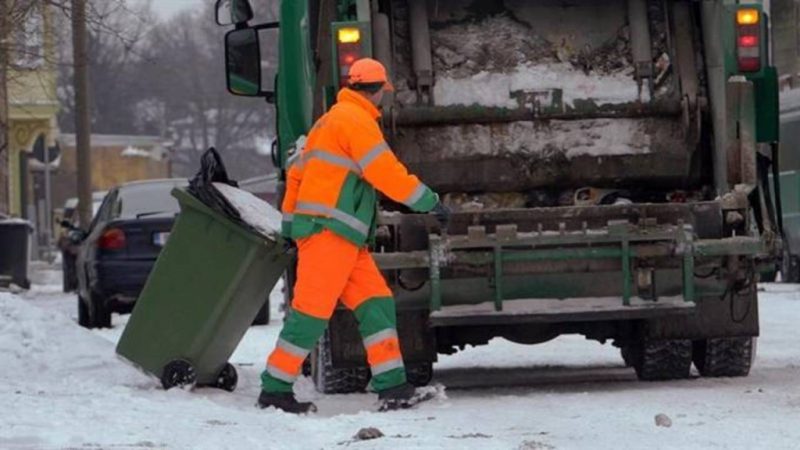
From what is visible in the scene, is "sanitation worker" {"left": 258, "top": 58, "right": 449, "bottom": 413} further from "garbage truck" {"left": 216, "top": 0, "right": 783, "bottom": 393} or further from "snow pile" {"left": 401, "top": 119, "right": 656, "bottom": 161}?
"snow pile" {"left": 401, "top": 119, "right": 656, "bottom": 161}

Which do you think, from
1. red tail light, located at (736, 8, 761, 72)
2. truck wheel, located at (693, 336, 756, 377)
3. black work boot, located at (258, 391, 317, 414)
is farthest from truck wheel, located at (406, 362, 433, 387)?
red tail light, located at (736, 8, 761, 72)

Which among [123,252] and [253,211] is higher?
[253,211]

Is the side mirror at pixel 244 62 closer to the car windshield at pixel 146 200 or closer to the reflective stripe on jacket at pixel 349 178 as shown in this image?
the reflective stripe on jacket at pixel 349 178

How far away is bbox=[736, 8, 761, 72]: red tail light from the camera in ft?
33.6

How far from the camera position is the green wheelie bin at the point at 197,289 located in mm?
9844

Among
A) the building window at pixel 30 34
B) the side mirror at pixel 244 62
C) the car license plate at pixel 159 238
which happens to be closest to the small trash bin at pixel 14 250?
the building window at pixel 30 34

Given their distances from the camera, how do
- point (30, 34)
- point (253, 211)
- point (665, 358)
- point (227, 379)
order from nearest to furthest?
point (253, 211) → point (227, 379) → point (665, 358) → point (30, 34)

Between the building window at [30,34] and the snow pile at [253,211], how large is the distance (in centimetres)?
810

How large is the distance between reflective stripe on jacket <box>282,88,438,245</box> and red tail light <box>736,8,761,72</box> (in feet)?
6.32

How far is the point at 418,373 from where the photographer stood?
1060cm

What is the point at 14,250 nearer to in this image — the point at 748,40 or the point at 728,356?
the point at 728,356

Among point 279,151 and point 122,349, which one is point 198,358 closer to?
point 122,349

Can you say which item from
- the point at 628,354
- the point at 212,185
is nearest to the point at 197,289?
the point at 212,185

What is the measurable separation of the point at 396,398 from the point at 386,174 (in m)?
0.99
